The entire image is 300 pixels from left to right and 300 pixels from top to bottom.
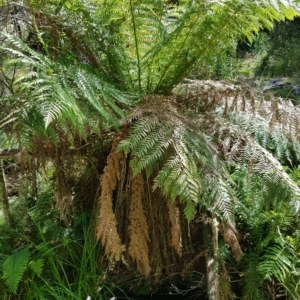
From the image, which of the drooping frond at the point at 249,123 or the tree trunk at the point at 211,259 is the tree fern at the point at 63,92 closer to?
the drooping frond at the point at 249,123

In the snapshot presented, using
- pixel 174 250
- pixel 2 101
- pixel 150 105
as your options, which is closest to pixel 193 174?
pixel 150 105

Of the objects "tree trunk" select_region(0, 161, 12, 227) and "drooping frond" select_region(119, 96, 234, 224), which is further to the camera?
"tree trunk" select_region(0, 161, 12, 227)

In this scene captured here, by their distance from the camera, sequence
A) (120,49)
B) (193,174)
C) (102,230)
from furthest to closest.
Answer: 1. (120,49)
2. (102,230)
3. (193,174)

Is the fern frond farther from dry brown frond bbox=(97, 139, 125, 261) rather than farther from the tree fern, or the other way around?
the tree fern

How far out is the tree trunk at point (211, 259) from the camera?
143 centimetres

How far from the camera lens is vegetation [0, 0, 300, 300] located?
1339mm

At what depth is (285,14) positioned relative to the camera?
1.57m

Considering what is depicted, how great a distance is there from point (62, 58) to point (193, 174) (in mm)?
649

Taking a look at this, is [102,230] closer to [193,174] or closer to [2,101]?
[193,174]

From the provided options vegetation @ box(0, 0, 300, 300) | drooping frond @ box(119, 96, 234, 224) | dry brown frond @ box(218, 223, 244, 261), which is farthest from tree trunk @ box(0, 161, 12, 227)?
dry brown frond @ box(218, 223, 244, 261)

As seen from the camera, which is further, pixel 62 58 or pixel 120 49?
pixel 120 49

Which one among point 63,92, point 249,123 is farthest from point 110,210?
point 249,123

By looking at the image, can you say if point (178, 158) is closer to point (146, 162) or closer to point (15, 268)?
point (146, 162)

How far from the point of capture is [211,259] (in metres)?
1.50
